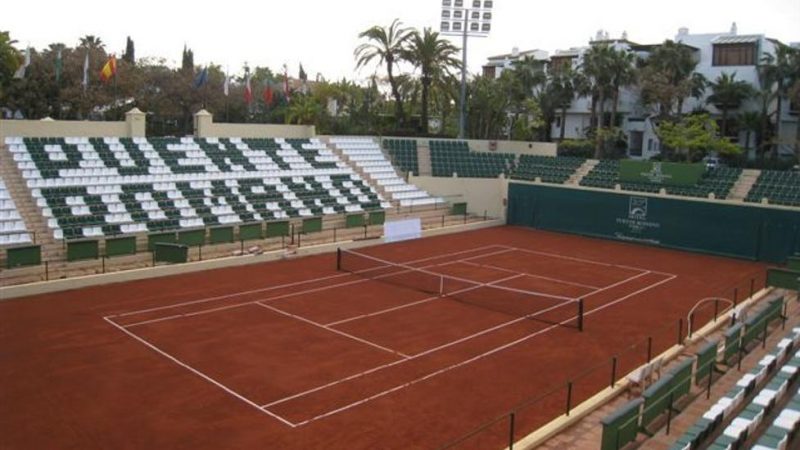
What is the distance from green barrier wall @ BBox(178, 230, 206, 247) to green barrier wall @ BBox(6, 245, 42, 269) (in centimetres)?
545

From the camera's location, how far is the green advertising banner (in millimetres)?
36750

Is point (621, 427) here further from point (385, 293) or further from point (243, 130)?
point (243, 130)

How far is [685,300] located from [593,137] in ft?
131

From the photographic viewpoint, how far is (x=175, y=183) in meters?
33.7

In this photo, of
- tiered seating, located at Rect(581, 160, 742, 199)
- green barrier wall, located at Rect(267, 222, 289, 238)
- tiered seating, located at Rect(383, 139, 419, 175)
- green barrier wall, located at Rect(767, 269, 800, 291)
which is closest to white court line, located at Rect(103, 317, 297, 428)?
green barrier wall, located at Rect(267, 222, 289, 238)

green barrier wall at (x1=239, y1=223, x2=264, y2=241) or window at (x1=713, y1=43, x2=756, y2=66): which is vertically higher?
window at (x1=713, y1=43, x2=756, y2=66)

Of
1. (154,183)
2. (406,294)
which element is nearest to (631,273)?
(406,294)

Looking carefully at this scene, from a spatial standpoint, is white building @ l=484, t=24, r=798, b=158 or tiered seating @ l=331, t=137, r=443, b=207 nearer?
tiered seating @ l=331, t=137, r=443, b=207

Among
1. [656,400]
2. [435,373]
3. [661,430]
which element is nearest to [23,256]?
[435,373]

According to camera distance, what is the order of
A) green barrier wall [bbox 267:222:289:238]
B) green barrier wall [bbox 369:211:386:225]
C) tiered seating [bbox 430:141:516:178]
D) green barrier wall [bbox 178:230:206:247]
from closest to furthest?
1. green barrier wall [bbox 178:230:206:247]
2. green barrier wall [bbox 267:222:289:238]
3. green barrier wall [bbox 369:211:386:225]
4. tiered seating [bbox 430:141:516:178]

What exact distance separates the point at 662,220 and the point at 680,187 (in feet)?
6.98

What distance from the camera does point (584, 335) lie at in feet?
64.6

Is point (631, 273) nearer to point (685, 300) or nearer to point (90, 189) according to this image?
point (685, 300)

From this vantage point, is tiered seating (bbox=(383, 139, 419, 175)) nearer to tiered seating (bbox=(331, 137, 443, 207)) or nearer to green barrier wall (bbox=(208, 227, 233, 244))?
tiered seating (bbox=(331, 137, 443, 207))
